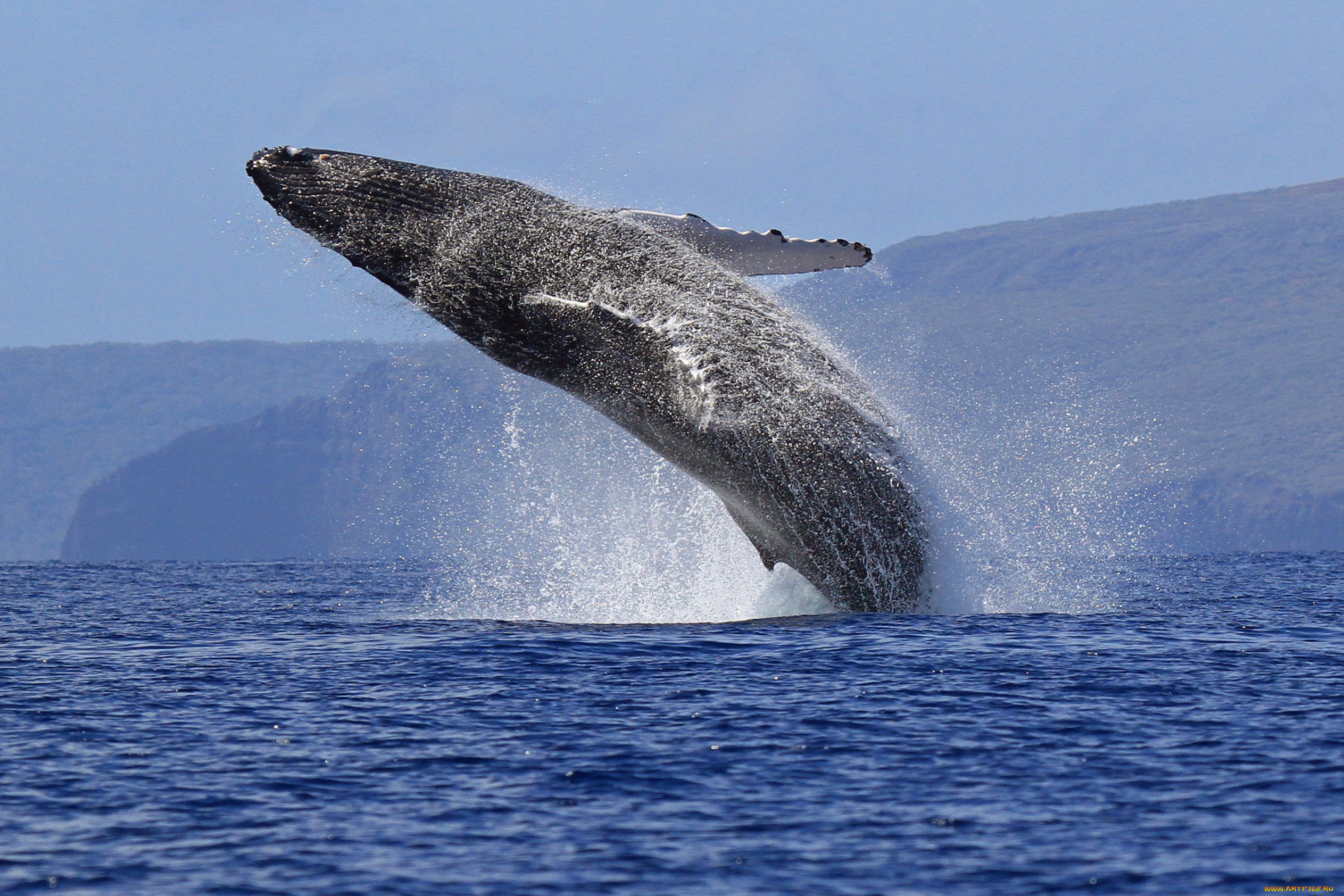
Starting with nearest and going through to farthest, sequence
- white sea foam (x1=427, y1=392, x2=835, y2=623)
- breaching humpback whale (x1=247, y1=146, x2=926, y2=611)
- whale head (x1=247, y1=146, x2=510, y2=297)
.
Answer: breaching humpback whale (x1=247, y1=146, x2=926, y2=611), whale head (x1=247, y1=146, x2=510, y2=297), white sea foam (x1=427, y1=392, x2=835, y2=623)

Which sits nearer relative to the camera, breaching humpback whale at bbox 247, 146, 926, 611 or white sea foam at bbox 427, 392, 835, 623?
breaching humpback whale at bbox 247, 146, 926, 611

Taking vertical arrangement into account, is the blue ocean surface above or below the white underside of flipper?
below

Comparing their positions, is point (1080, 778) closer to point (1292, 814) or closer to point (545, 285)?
point (1292, 814)

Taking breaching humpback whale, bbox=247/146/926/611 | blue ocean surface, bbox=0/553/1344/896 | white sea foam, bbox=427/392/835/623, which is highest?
breaching humpback whale, bbox=247/146/926/611

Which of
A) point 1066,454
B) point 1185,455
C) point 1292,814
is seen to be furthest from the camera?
point 1185,455

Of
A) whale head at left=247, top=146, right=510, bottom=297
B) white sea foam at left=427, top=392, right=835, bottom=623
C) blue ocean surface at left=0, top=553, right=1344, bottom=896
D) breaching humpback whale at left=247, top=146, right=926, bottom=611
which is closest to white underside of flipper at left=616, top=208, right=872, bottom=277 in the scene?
breaching humpback whale at left=247, top=146, right=926, bottom=611

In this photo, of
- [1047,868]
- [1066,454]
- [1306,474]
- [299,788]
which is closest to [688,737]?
[299,788]

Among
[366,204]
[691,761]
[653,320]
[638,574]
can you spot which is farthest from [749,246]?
[638,574]

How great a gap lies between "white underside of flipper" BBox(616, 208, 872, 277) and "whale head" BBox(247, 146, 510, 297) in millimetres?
1800

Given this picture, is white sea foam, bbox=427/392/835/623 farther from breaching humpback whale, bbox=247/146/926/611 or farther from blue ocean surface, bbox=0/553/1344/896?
blue ocean surface, bbox=0/553/1344/896

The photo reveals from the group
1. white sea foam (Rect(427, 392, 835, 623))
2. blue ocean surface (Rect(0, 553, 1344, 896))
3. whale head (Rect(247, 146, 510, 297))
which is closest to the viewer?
blue ocean surface (Rect(0, 553, 1344, 896))

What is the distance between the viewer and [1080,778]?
8.84m

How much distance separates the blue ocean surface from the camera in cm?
741

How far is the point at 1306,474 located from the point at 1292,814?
583ft
